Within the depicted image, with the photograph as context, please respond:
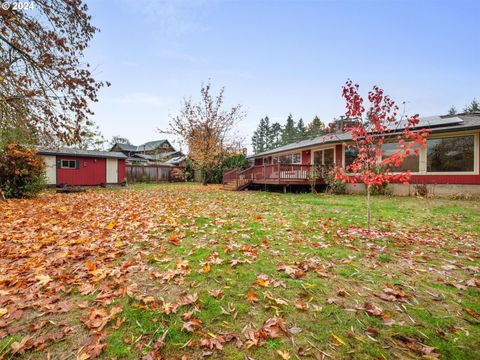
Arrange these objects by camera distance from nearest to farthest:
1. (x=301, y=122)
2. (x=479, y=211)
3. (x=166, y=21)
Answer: (x=479, y=211) < (x=166, y=21) < (x=301, y=122)

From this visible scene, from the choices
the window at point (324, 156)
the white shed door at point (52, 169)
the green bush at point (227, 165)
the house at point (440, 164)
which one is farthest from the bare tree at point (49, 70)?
the green bush at point (227, 165)

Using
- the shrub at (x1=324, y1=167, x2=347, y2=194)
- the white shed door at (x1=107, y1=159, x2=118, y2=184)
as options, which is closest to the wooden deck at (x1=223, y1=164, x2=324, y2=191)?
the shrub at (x1=324, y1=167, x2=347, y2=194)

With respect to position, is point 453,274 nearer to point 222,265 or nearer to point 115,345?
point 222,265

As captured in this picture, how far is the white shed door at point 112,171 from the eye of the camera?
67.9ft

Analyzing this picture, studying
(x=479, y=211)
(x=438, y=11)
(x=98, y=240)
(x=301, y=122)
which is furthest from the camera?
(x=301, y=122)

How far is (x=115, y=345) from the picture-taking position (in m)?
1.81

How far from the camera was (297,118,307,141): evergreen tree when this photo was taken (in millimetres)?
57672

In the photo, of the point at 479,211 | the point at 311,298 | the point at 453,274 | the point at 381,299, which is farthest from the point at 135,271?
the point at 479,211

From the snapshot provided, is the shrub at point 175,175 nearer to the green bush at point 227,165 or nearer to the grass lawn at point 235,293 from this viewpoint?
the green bush at point 227,165

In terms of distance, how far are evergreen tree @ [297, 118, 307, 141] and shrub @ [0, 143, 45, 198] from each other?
178ft

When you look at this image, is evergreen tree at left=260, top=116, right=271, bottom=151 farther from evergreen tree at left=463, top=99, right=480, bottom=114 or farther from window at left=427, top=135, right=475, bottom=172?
window at left=427, top=135, right=475, bottom=172

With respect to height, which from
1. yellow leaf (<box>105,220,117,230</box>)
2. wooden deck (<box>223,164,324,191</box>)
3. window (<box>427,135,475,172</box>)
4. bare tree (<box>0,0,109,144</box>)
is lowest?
yellow leaf (<box>105,220,117,230</box>)

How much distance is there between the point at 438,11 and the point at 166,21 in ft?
39.2

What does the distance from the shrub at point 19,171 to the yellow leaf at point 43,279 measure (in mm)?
9384
